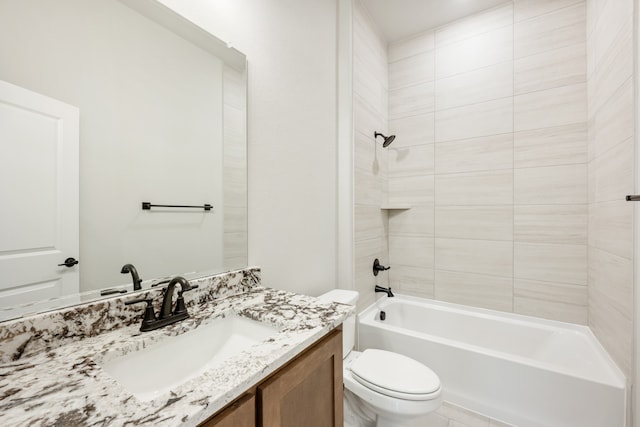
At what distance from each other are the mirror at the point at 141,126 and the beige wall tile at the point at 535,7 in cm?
223

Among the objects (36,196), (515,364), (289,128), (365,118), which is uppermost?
(365,118)

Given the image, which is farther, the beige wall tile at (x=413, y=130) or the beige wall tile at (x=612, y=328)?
the beige wall tile at (x=413, y=130)

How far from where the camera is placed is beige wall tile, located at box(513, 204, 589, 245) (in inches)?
73.7

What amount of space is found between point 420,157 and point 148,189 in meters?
2.20

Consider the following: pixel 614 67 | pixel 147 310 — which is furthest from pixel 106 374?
pixel 614 67

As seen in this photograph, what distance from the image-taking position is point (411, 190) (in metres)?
2.48

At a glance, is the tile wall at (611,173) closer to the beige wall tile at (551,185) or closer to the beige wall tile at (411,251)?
the beige wall tile at (551,185)

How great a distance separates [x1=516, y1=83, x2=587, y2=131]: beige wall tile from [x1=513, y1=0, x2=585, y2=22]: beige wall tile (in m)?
0.58

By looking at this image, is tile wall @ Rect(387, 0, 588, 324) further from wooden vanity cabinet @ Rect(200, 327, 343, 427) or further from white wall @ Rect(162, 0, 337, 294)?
wooden vanity cabinet @ Rect(200, 327, 343, 427)

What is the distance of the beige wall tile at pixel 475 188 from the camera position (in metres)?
2.10

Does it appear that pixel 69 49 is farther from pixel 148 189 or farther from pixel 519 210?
pixel 519 210

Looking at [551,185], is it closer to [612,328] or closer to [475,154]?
[475,154]

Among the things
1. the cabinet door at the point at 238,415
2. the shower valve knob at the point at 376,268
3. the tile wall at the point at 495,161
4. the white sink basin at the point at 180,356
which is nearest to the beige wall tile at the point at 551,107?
the tile wall at the point at 495,161

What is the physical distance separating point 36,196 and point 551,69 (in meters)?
2.90
